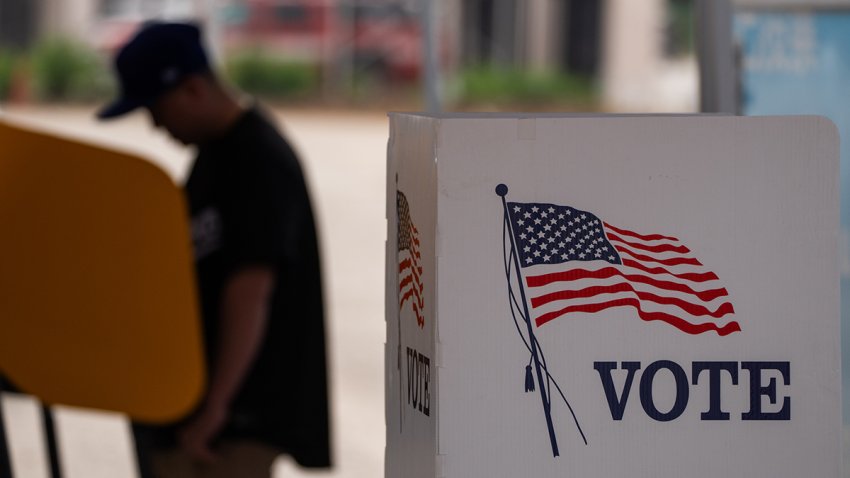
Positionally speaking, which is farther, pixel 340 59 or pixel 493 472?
pixel 340 59

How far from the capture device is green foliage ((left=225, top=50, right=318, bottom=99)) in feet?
Answer: 84.3

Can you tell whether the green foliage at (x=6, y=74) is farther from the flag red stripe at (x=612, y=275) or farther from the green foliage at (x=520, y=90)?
the flag red stripe at (x=612, y=275)

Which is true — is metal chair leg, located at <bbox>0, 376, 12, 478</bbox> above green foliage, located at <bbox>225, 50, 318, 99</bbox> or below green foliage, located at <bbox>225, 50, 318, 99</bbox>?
below

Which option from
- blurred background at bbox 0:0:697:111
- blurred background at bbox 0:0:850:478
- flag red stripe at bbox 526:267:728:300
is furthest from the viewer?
blurred background at bbox 0:0:697:111

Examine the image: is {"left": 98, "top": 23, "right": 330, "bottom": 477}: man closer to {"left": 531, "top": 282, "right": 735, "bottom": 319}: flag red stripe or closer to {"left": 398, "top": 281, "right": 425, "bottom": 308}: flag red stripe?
{"left": 398, "top": 281, "right": 425, "bottom": 308}: flag red stripe

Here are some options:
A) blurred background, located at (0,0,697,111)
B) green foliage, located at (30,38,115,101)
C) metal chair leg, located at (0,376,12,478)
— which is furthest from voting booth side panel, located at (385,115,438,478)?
green foliage, located at (30,38,115,101)

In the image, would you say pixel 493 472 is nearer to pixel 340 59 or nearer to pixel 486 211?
pixel 486 211

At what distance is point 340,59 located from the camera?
2689 centimetres

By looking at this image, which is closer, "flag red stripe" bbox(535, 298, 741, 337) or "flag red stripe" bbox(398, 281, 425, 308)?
"flag red stripe" bbox(535, 298, 741, 337)

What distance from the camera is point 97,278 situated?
2533 millimetres

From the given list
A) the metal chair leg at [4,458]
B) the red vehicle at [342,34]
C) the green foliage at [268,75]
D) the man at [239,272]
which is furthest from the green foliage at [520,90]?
the metal chair leg at [4,458]

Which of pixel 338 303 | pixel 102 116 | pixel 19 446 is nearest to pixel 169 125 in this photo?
pixel 102 116

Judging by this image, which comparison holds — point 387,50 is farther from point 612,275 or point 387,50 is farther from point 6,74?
point 612,275

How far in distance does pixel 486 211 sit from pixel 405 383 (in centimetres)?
31
